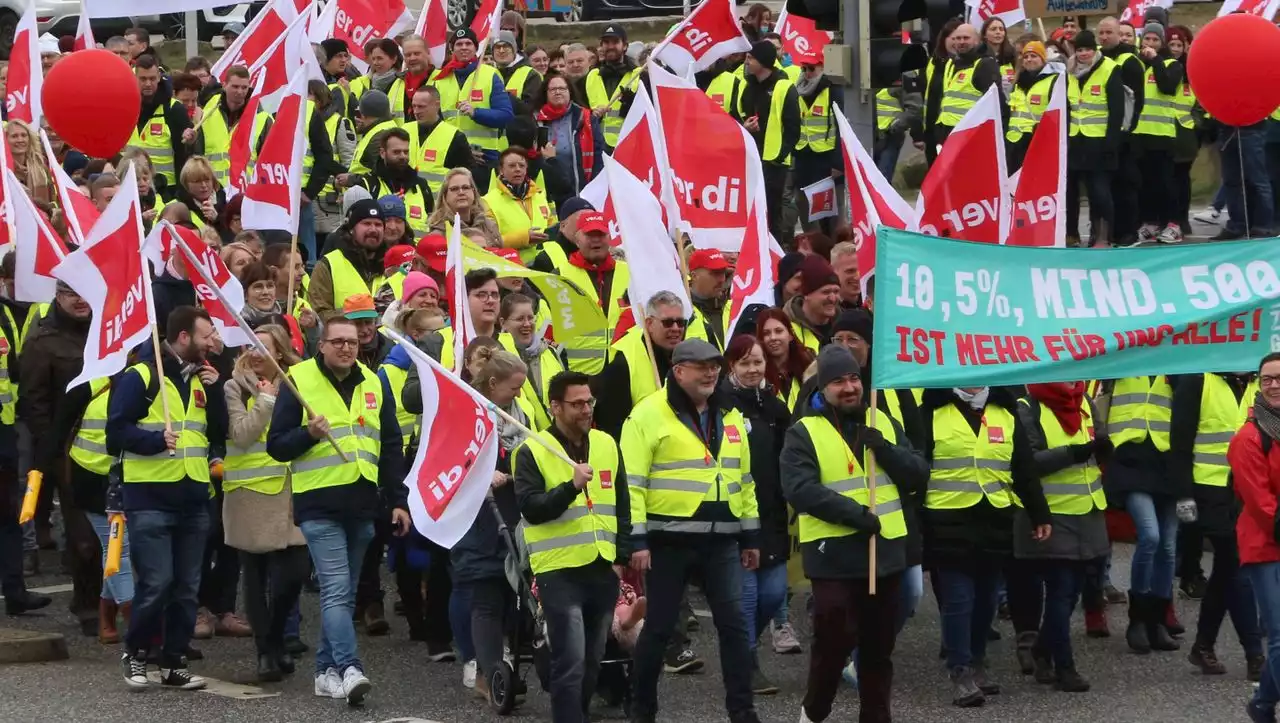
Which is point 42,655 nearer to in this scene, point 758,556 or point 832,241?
point 758,556

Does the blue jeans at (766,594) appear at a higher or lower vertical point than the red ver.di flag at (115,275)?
lower

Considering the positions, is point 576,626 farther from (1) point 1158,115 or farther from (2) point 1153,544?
(1) point 1158,115

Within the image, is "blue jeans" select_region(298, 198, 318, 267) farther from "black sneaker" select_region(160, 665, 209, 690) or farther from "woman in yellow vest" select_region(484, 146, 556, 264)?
"black sneaker" select_region(160, 665, 209, 690)

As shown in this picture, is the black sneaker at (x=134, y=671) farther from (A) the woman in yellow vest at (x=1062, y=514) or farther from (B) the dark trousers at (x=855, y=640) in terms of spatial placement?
(A) the woman in yellow vest at (x=1062, y=514)

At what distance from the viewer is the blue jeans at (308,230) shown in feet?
58.3

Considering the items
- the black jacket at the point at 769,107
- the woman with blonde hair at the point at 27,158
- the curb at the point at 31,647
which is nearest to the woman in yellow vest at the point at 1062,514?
the curb at the point at 31,647

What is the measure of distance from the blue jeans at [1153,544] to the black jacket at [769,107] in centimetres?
679

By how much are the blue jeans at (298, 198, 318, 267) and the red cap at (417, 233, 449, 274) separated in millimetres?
4143

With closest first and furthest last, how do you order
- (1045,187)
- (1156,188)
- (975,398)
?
(975,398) → (1045,187) → (1156,188)

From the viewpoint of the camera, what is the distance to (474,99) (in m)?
18.2

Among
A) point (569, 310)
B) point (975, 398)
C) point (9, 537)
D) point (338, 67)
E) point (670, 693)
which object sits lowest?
point (670, 693)

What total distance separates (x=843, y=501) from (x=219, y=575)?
167 inches

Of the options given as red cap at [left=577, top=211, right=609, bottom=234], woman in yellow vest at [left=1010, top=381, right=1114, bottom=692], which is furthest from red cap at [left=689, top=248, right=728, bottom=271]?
woman in yellow vest at [left=1010, top=381, right=1114, bottom=692]

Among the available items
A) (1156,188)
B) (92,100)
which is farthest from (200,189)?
(1156,188)
